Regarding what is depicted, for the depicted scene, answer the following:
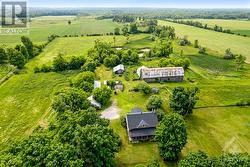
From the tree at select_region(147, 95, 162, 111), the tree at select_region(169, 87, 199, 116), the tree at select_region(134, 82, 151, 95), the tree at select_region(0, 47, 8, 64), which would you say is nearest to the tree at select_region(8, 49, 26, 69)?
the tree at select_region(0, 47, 8, 64)

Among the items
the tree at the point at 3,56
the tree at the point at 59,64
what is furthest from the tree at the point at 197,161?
the tree at the point at 3,56

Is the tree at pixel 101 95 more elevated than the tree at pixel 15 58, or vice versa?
the tree at pixel 15 58

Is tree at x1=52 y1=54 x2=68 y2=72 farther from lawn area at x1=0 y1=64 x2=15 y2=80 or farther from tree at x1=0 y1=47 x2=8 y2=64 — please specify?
tree at x1=0 y1=47 x2=8 y2=64

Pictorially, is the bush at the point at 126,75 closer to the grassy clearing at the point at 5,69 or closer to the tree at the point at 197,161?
the grassy clearing at the point at 5,69

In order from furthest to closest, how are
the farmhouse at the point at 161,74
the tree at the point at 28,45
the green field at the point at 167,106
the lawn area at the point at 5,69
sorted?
the tree at the point at 28,45 < the lawn area at the point at 5,69 < the farmhouse at the point at 161,74 < the green field at the point at 167,106

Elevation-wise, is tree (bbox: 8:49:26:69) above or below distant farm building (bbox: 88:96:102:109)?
above

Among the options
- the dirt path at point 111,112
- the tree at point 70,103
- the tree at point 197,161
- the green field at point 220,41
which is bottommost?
the dirt path at point 111,112

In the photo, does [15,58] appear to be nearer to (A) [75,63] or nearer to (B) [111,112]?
(A) [75,63]

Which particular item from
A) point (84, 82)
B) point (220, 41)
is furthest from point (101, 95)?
point (220, 41)
